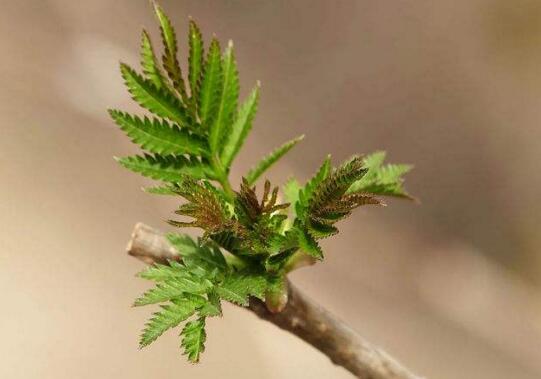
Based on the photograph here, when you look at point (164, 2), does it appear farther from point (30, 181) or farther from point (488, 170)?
point (488, 170)

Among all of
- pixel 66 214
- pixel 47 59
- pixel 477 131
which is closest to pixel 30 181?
pixel 66 214

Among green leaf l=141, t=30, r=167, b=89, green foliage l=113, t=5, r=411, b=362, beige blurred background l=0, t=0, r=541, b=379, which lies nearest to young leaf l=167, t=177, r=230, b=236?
green foliage l=113, t=5, r=411, b=362

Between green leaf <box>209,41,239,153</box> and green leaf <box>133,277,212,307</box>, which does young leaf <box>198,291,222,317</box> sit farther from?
green leaf <box>209,41,239,153</box>

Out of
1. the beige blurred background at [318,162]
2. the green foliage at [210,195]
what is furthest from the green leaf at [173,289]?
the beige blurred background at [318,162]

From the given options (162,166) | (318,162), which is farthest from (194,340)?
(318,162)

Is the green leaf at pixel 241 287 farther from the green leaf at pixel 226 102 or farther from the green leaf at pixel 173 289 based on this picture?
the green leaf at pixel 226 102
